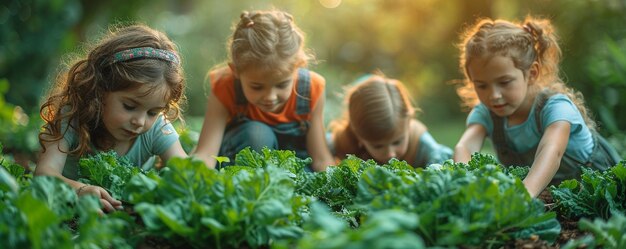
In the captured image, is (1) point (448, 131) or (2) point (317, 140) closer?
(2) point (317, 140)

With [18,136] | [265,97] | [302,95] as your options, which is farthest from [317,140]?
[18,136]

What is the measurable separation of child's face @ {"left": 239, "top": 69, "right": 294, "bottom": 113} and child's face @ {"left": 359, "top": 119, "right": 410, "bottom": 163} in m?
0.90

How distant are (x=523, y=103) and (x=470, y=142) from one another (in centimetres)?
43

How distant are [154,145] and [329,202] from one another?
126 cm

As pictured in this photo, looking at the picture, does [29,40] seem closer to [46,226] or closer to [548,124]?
[548,124]

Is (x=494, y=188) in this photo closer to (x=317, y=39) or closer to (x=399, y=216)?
(x=399, y=216)

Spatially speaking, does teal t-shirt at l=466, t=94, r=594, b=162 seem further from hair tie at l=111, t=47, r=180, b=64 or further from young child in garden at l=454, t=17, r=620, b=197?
hair tie at l=111, t=47, r=180, b=64

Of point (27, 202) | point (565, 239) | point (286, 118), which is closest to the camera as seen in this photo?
point (27, 202)

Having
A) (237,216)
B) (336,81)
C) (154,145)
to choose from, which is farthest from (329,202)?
(336,81)

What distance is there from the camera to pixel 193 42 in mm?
15164

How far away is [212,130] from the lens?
15.2 ft

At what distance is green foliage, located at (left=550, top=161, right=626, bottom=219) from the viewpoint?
3.05 meters

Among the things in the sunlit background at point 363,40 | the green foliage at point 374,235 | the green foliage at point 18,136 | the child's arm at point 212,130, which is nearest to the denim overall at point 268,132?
the child's arm at point 212,130

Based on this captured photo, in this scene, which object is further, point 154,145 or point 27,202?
point 154,145
